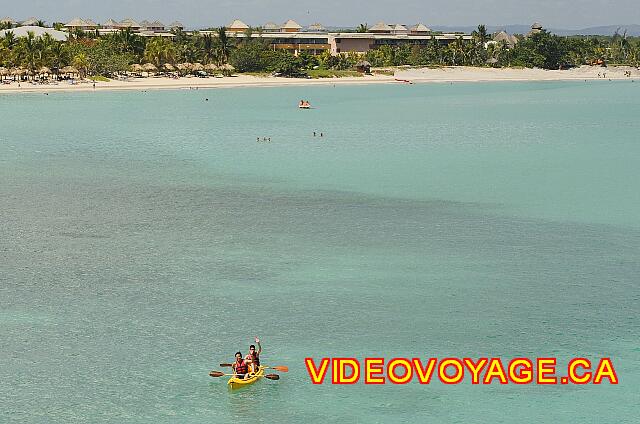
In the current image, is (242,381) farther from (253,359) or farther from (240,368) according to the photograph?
(253,359)

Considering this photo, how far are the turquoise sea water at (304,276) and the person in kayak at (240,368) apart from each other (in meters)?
0.59

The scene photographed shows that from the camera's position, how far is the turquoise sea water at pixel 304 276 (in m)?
30.1

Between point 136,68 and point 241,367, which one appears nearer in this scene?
point 241,367

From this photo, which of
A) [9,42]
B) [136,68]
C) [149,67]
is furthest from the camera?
[149,67]

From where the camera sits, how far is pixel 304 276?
42.5m

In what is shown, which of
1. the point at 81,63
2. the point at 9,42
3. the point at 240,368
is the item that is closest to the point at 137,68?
the point at 81,63

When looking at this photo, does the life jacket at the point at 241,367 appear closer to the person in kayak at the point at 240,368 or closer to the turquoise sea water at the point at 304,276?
the person in kayak at the point at 240,368

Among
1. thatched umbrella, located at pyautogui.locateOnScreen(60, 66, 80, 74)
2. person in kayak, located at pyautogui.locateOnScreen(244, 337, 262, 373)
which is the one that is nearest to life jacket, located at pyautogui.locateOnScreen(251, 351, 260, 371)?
person in kayak, located at pyautogui.locateOnScreen(244, 337, 262, 373)

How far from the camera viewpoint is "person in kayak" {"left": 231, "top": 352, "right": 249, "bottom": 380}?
1184 inches

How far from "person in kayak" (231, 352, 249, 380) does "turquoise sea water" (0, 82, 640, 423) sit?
59cm

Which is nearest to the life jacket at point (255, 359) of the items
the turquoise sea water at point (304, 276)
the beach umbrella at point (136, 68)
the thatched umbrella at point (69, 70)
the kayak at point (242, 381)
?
the kayak at point (242, 381)

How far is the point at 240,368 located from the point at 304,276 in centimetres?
1272

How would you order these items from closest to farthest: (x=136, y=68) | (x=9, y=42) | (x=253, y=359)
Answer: (x=253, y=359) < (x=9, y=42) < (x=136, y=68)

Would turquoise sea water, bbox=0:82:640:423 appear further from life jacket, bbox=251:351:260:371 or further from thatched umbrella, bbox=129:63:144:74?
thatched umbrella, bbox=129:63:144:74
